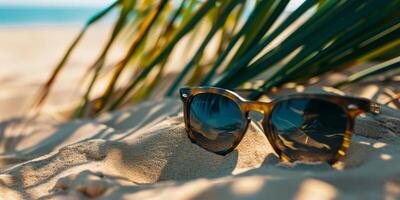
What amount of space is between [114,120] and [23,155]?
0.31 m

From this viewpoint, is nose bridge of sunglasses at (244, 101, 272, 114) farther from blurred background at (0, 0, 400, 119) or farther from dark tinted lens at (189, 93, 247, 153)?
blurred background at (0, 0, 400, 119)

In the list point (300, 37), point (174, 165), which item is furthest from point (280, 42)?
point (174, 165)

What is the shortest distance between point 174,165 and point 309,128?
0.28 metres

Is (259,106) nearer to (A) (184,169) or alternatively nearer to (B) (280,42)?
(A) (184,169)

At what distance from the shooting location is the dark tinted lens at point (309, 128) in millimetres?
946

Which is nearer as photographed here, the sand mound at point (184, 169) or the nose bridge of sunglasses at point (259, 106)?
the sand mound at point (184, 169)

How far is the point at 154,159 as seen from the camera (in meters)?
1.05

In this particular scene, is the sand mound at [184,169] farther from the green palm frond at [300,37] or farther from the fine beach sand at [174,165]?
the green palm frond at [300,37]

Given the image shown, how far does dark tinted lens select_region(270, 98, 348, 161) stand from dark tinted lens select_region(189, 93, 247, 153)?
84 millimetres

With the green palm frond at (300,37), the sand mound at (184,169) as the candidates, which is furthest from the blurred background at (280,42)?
the sand mound at (184,169)

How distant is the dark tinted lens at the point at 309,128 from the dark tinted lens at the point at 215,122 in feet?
0.28

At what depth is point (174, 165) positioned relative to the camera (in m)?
1.02

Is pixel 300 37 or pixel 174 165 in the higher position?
pixel 300 37

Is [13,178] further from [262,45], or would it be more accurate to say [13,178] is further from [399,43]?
[399,43]
